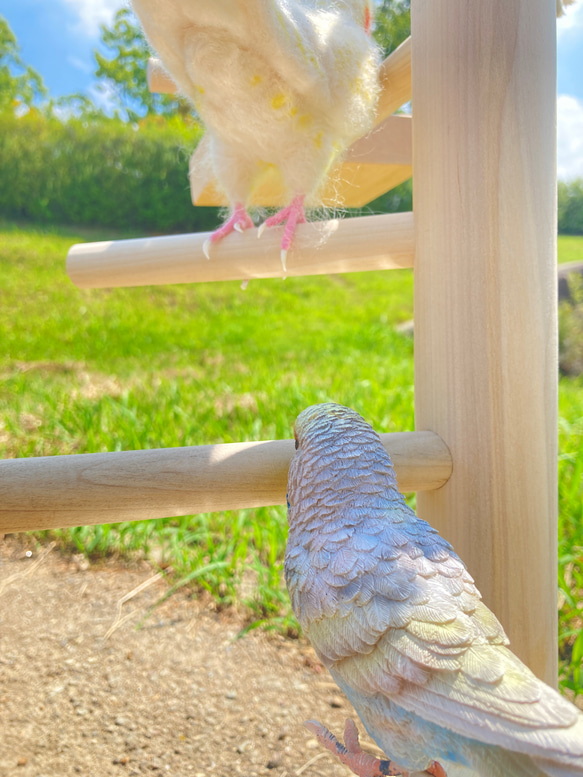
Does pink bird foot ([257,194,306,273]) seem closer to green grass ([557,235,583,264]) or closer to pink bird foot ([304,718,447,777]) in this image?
pink bird foot ([304,718,447,777])

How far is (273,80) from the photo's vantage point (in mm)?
486

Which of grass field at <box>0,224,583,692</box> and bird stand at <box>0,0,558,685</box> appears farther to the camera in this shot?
grass field at <box>0,224,583,692</box>

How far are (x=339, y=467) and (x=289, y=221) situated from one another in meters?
0.30

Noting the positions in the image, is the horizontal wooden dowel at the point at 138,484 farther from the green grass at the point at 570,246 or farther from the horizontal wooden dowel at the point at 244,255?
the green grass at the point at 570,246

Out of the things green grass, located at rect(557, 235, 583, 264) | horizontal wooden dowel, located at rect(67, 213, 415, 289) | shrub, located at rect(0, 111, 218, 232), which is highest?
shrub, located at rect(0, 111, 218, 232)

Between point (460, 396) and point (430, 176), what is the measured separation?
0.57 feet

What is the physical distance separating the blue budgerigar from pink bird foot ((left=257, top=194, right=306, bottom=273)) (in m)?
0.24

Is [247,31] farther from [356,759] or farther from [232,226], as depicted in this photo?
[356,759]

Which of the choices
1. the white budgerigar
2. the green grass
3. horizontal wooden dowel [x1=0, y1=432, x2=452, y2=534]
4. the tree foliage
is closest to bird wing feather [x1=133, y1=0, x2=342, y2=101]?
the white budgerigar

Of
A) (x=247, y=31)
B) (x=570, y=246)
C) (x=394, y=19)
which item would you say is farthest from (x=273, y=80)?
(x=570, y=246)

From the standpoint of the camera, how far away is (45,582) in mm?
827

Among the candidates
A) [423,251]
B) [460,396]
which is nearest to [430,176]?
[423,251]

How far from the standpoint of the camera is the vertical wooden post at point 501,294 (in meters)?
0.40

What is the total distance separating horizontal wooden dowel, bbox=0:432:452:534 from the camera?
1.11 feet
